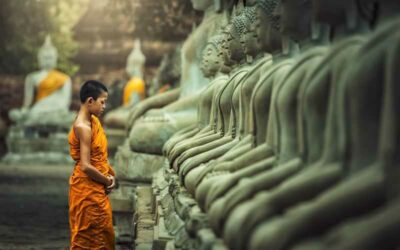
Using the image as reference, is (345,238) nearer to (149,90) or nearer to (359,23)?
(359,23)

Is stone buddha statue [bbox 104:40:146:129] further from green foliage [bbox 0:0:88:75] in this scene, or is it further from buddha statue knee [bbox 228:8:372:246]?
buddha statue knee [bbox 228:8:372:246]

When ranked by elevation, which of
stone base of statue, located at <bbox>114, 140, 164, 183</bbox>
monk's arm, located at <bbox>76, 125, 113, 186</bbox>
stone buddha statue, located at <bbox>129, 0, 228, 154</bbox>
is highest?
monk's arm, located at <bbox>76, 125, 113, 186</bbox>

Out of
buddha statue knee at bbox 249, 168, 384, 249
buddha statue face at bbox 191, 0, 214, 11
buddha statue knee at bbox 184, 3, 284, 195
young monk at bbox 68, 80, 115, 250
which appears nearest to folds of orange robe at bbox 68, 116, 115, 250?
young monk at bbox 68, 80, 115, 250

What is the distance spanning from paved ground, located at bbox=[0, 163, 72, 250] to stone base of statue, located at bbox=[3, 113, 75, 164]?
6.31ft

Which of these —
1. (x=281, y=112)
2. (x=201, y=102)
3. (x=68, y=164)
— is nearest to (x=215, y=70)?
(x=201, y=102)

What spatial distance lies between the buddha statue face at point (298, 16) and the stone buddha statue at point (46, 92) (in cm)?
1508

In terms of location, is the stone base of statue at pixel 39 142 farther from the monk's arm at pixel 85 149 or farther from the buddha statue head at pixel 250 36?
the buddha statue head at pixel 250 36

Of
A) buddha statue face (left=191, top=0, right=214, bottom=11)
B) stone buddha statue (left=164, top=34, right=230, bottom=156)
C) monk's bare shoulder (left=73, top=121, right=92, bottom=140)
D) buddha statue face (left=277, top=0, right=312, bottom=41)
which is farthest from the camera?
buddha statue face (left=191, top=0, right=214, bottom=11)

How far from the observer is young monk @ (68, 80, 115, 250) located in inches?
214

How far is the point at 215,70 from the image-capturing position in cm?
740

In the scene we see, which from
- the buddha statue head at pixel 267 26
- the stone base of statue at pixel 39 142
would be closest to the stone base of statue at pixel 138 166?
the buddha statue head at pixel 267 26

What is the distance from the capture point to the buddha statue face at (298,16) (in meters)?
4.09

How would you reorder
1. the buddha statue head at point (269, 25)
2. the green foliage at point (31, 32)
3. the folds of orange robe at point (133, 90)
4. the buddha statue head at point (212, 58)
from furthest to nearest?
1. the green foliage at point (31, 32)
2. the folds of orange robe at point (133, 90)
3. the buddha statue head at point (212, 58)
4. the buddha statue head at point (269, 25)

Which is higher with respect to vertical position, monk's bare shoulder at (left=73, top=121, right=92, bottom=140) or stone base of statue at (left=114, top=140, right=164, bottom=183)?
monk's bare shoulder at (left=73, top=121, right=92, bottom=140)
